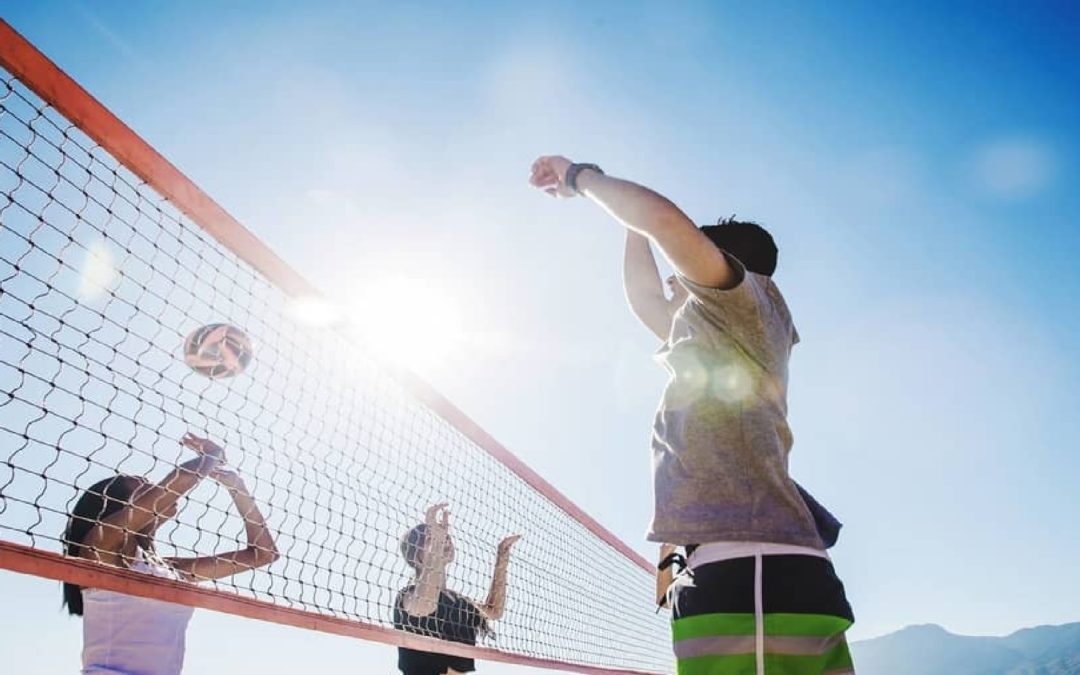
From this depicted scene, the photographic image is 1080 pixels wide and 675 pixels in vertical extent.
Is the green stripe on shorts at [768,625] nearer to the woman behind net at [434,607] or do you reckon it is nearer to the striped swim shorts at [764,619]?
the striped swim shorts at [764,619]

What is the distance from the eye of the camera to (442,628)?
15.5 feet

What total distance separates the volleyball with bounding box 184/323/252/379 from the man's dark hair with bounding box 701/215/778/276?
2682 millimetres

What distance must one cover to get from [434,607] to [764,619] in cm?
327

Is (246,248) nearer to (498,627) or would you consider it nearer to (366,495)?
(366,495)

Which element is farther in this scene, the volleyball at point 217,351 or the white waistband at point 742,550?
the volleyball at point 217,351

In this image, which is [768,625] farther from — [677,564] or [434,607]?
[434,607]

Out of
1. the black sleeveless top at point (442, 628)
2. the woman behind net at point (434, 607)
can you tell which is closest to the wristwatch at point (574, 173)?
the woman behind net at point (434, 607)

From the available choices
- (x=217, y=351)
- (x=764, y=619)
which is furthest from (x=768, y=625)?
(x=217, y=351)

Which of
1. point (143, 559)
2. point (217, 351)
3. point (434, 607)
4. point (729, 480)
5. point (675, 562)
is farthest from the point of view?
point (434, 607)

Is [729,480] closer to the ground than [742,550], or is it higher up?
higher up

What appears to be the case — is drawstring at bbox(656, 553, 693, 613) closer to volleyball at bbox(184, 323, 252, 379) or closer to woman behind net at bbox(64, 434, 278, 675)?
woman behind net at bbox(64, 434, 278, 675)

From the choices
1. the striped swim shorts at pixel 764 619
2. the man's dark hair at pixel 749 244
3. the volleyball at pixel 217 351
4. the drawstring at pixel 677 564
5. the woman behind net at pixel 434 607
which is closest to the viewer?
the striped swim shorts at pixel 764 619

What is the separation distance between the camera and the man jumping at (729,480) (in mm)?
1605

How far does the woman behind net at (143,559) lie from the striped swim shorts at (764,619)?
2.17 metres
